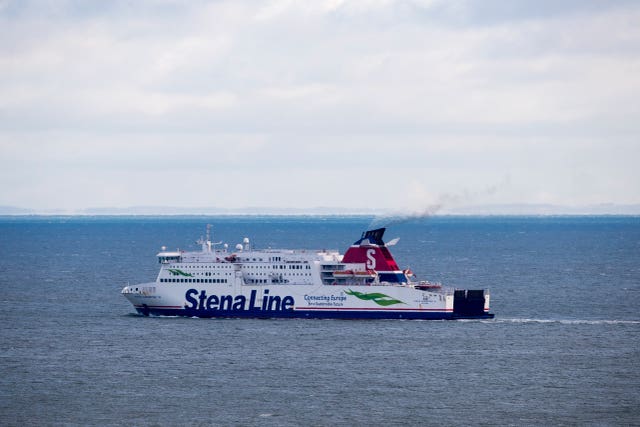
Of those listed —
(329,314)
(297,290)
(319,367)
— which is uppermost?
(297,290)

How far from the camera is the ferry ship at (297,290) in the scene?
264 ft

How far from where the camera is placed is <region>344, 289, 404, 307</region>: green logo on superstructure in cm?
8025

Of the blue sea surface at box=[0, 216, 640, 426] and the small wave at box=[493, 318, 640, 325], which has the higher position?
the small wave at box=[493, 318, 640, 325]

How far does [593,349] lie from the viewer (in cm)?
6856

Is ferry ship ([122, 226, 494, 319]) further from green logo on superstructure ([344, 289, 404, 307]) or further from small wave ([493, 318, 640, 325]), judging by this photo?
small wave ([493, 318, 640, 325])

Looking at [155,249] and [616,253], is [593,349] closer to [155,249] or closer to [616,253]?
[616,253]

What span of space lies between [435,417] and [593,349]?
21.2 meters

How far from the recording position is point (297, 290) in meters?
80.8

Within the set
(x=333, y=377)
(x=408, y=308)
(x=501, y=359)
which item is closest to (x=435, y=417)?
(x=333, y=377)

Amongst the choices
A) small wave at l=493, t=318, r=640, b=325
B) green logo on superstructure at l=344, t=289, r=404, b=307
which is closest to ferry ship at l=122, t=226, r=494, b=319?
green logo on superstructure at l=344, t=289, r=404, b=307

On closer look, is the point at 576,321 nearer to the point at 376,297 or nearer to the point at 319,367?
the point at 376,297

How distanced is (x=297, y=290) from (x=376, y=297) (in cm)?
618

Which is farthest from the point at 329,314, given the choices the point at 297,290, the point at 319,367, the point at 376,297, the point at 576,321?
the point at 576,321

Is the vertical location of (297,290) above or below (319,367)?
above
